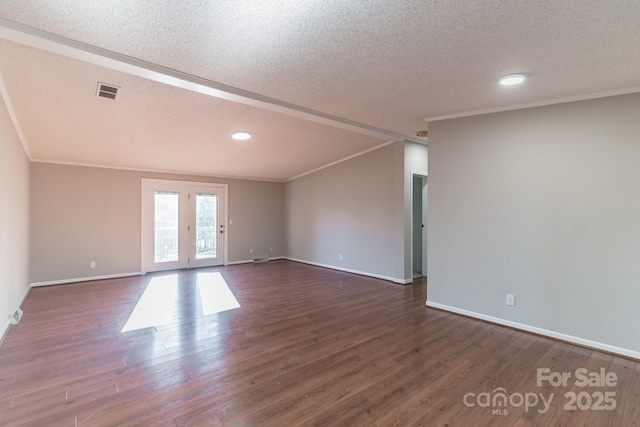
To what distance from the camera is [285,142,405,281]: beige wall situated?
564 centimetres

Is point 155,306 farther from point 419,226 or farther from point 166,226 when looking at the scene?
point 419,226

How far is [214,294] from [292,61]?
378 cm

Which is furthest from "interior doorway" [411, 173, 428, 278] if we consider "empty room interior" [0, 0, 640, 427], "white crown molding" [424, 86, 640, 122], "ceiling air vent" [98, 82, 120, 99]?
"ceiling air vent" [98, 82, 120, 99]

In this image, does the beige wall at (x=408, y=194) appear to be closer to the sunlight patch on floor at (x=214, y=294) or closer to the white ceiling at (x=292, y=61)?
the white ceiling at (x=292, y=61)

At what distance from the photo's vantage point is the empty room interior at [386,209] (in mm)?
2021

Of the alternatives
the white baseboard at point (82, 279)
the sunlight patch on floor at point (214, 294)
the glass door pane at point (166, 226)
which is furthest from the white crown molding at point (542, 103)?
the white baseboard at point (82, 279)

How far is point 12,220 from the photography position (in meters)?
3.59

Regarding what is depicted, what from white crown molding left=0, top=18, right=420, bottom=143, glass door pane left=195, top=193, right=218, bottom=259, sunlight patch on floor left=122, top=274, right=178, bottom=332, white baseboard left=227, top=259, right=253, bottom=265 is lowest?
sunlight patch on floor left=122, top=274, right=178, bottom=332

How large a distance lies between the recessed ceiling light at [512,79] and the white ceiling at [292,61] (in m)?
0.08

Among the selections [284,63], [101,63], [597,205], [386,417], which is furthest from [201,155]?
[597,205]

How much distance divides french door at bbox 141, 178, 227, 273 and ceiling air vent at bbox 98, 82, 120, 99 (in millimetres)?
3474

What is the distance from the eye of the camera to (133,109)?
3576 millimetres

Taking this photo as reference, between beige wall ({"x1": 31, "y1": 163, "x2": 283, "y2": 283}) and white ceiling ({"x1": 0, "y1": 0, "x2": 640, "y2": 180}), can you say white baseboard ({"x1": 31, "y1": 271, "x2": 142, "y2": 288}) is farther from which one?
white ceiling ({"x1": 0, "y1": 0, "x2": 640, "y2": 180})

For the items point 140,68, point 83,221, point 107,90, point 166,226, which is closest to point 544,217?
point 140,68
